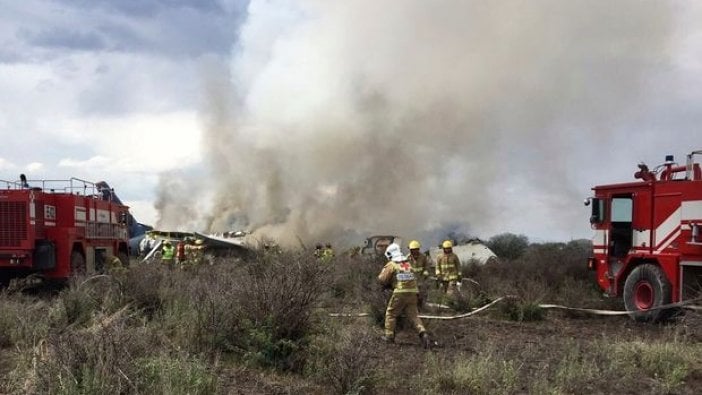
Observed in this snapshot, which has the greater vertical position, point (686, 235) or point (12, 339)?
point (686, 235)

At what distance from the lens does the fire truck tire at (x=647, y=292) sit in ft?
37.5

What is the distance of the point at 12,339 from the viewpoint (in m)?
8.03

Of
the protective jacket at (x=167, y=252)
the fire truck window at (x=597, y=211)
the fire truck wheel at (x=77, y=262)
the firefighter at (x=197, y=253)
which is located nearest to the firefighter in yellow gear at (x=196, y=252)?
the firefighter at (x=197, y=253)

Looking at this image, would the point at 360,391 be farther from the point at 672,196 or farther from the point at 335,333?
the point at 672,196

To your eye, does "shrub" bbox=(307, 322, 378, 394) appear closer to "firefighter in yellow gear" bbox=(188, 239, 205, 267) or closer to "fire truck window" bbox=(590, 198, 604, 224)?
"fire truck window" bbox=(590, 198, 604, 224)

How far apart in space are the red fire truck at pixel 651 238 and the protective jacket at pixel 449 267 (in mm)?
2824

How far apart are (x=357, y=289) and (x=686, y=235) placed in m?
6.21

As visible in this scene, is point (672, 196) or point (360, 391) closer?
point (360, 391)

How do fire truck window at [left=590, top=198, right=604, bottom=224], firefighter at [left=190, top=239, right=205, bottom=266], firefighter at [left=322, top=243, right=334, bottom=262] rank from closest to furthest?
fire truck window at [left=590, top=198, right=604, bottom=224]
firefighter at [left=322, top=243, right=334, bottom=262]
firefighter at [left=190, top=239, right=205, bottom=266]

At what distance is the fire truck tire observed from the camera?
1143cm

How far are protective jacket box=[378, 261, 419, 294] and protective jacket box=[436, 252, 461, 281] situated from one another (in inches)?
208

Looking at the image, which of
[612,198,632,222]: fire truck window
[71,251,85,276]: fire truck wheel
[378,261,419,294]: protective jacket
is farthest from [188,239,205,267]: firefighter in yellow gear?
[612,198,632,222]: fire truck window

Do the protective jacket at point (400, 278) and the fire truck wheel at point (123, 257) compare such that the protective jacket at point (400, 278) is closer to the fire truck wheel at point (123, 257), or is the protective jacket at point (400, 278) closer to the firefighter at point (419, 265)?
the firefighter at point (419, 265)

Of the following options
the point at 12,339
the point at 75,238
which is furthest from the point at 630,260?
the point at 75,238
